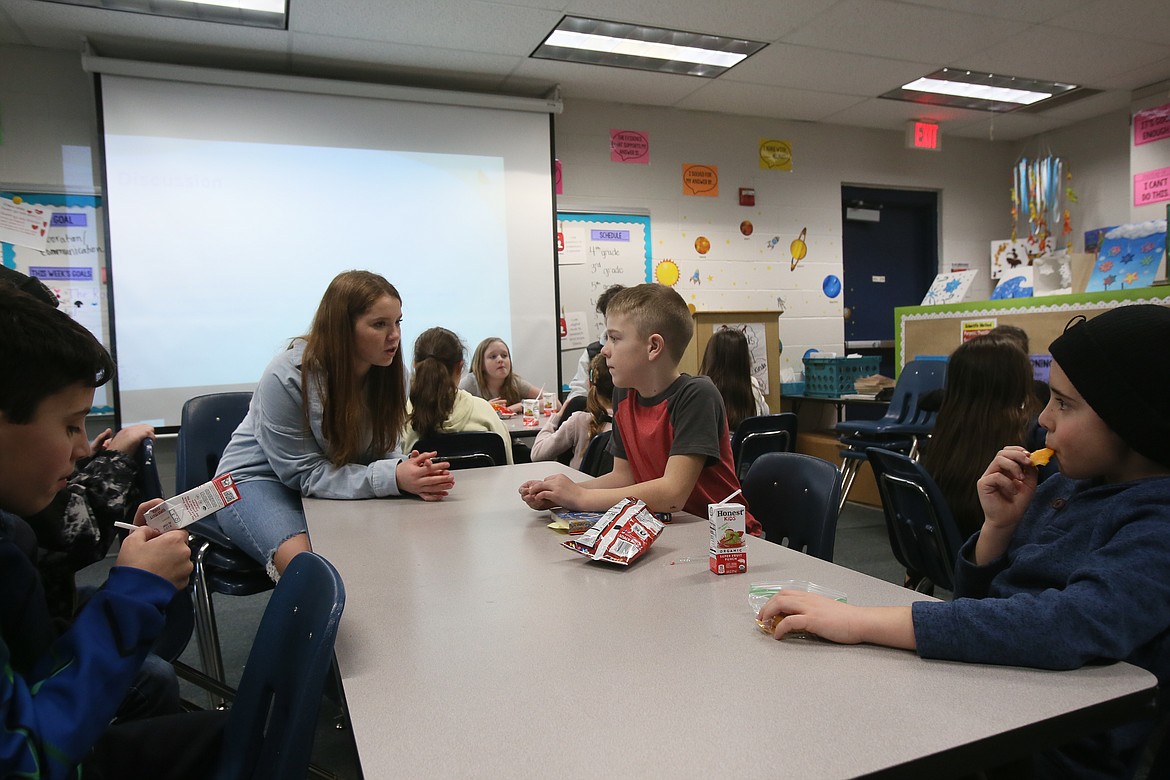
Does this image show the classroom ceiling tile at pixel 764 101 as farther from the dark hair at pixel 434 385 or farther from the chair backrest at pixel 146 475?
the chair backrest at pixel 146 475

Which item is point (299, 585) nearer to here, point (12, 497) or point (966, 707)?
point (12, 497)

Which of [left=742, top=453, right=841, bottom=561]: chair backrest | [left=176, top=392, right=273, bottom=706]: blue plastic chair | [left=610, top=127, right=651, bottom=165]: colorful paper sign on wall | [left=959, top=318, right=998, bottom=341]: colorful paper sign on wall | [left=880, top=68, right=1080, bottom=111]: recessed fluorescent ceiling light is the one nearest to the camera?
[left=742, top=453, right=841, bottom=561]: chair backrest

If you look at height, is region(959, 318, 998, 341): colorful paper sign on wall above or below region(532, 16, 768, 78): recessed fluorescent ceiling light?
below

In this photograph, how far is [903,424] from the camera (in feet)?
14.0

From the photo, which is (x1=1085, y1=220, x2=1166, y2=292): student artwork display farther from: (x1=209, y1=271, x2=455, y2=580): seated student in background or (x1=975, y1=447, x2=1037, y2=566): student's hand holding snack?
(x1=209, y1=271, x2=455, y2=580): seated student in background

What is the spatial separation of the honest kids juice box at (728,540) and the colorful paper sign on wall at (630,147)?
180 inches

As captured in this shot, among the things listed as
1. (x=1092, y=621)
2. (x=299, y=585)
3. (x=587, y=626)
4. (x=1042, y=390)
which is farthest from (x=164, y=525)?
(x=1042, y=390)

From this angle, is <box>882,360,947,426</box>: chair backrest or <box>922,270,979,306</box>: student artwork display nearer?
<box>882,360,947,426</box>: chair backrest

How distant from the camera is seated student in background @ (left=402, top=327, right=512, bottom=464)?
9.05 ft

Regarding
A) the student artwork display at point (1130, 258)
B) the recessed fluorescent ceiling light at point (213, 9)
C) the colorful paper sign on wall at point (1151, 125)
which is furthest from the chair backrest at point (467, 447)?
the colorful paper sign on wall at point (1151, 125)

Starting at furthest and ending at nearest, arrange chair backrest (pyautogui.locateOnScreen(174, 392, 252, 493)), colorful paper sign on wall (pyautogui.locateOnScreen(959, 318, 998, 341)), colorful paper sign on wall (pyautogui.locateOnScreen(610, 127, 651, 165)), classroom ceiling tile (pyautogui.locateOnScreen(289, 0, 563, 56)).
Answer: colorful paper sign on wall (pyautogui.locateOnScreen(610, 127, 651, 165)) < colorful paper sign on wall (pyautogui.locateOnScreen(959, 318, 998, 341)) < classroom ceiling tile (pyautogui.locateOnScreen(289, 0, 563, 56)) < chair backrest (pyautogui.locateOnScreen(174, 392, 252, 493))

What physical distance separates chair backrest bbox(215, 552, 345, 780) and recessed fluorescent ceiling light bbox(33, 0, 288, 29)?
369 centimetres

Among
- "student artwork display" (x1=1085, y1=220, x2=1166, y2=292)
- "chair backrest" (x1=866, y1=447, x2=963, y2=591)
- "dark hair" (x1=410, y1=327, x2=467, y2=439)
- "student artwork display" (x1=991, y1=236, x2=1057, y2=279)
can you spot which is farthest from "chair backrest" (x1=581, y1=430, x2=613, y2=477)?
"student artwork display" (x1=991, y1=236, x2=1057, y2=279)

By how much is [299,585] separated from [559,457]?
90.6 inches
